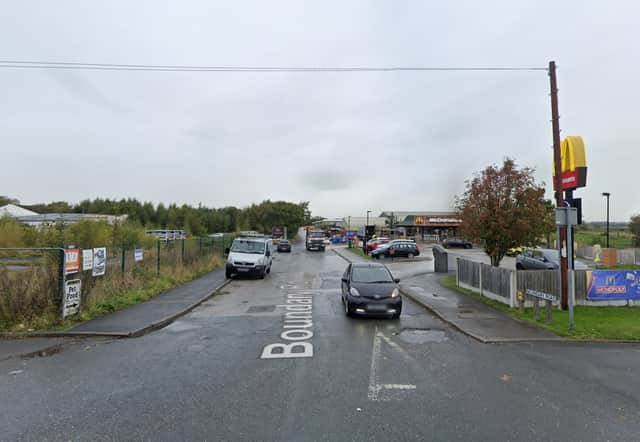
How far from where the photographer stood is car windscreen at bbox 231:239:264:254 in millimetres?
18531

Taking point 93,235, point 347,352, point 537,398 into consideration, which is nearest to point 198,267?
point 93,235

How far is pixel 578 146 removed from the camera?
10703 millimetres

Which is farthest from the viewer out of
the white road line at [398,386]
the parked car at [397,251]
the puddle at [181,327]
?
the parked car at [397,251]

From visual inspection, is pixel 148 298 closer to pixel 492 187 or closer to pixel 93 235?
pixel 93 235

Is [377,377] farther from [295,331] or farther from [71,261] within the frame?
[71,261]

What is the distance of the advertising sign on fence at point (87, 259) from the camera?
935cm

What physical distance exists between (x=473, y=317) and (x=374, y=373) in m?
5.05

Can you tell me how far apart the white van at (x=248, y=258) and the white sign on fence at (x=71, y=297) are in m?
8.45

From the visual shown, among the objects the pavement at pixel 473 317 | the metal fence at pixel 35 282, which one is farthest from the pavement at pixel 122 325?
the pavement at pixel 473 317

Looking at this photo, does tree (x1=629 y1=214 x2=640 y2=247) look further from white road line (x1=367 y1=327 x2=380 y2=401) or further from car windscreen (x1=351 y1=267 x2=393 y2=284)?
white road line (x1=367 y1=327 x2=380 y2=401)

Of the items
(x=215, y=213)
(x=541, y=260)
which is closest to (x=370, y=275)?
(x=541, y=260)

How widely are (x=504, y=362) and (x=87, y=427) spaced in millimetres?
6166

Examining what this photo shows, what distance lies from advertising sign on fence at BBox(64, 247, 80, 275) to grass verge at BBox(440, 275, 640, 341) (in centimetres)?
1133

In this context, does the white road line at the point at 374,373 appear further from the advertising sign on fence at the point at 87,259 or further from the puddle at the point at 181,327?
the advertising sign on fence at the point at 87,259
